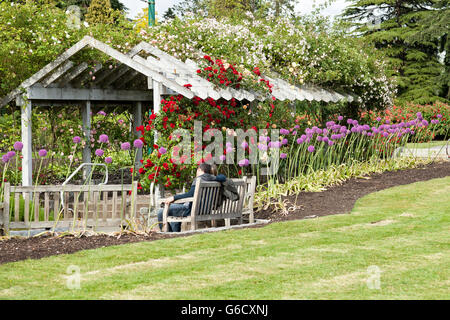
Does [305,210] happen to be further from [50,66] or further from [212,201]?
[50,66]

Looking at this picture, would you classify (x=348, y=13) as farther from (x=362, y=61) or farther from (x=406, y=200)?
(x=406, y=200)

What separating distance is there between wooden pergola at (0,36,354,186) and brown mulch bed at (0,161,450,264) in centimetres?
201

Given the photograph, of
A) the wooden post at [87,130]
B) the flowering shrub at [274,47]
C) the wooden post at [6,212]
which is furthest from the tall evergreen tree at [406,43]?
the wooden post at [6,212]

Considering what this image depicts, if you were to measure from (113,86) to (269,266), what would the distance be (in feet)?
23.9

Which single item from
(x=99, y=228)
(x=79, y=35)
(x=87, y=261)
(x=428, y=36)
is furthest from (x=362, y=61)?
(x=428, y=36)

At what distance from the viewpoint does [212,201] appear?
24.6 feet

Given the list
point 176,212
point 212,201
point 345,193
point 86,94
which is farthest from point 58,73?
point 345,193

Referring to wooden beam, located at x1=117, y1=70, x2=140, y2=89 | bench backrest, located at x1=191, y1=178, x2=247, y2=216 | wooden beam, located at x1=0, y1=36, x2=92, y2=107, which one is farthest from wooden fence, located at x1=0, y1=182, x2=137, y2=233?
wooden beam, located at x1=117, y1=70, x2=140, y2=89

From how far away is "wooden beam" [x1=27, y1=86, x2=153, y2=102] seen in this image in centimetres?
1052

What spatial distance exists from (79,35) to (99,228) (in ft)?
16.9

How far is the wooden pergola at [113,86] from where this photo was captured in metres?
9.31

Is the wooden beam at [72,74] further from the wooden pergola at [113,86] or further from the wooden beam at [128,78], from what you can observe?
the wooden beam at [128,78]

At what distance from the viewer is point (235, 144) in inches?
402

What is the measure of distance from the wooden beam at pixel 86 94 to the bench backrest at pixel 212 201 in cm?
449
